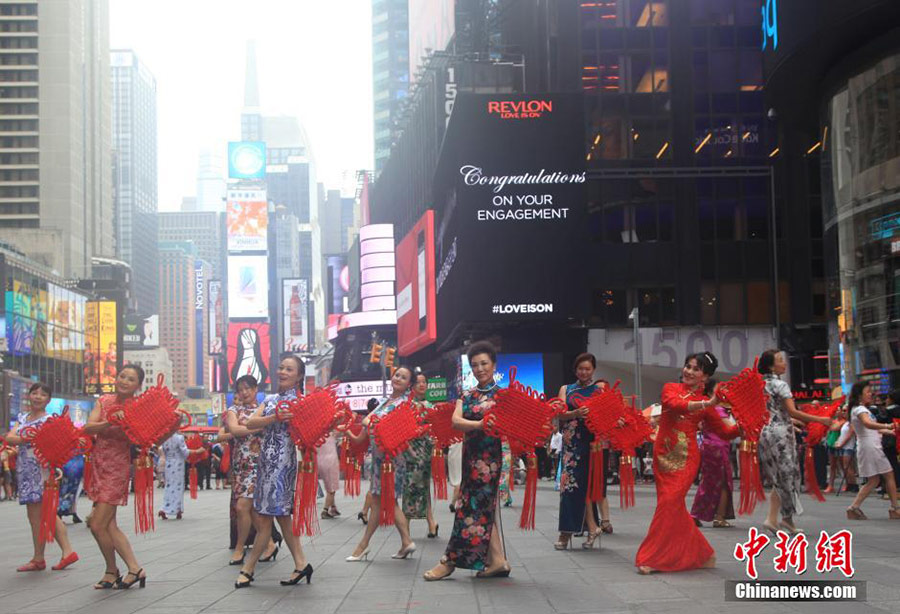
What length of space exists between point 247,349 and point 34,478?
132 m

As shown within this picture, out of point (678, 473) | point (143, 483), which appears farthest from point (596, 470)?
point (143, 483)

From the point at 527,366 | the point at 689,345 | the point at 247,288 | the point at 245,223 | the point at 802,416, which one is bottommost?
the point at 802,416

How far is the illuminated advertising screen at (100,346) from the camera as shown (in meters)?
98.1

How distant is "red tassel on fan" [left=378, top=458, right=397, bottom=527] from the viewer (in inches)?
474

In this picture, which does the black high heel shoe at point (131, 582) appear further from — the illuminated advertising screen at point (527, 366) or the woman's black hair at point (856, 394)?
the illuminated advertising screen at point (527, 366)

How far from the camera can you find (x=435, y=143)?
64250mm

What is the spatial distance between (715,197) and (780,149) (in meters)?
3.18

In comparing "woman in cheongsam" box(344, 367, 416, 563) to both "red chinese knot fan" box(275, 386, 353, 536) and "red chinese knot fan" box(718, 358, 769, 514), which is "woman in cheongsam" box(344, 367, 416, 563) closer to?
"red chinese knot fan" box(275, 386, 353, 536)

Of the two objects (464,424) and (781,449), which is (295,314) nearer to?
(781,449)

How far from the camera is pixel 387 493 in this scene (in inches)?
474

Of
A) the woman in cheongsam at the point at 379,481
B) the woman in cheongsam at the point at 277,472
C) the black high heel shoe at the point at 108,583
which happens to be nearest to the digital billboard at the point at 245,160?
the woman in cheongsam at the point at 379,481

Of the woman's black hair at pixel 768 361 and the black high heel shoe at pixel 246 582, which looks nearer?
the black high heel shoe at pixel 246 582

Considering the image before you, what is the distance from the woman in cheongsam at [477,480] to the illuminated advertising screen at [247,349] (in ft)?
430

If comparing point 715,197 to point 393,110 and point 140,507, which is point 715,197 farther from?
point 393,110
